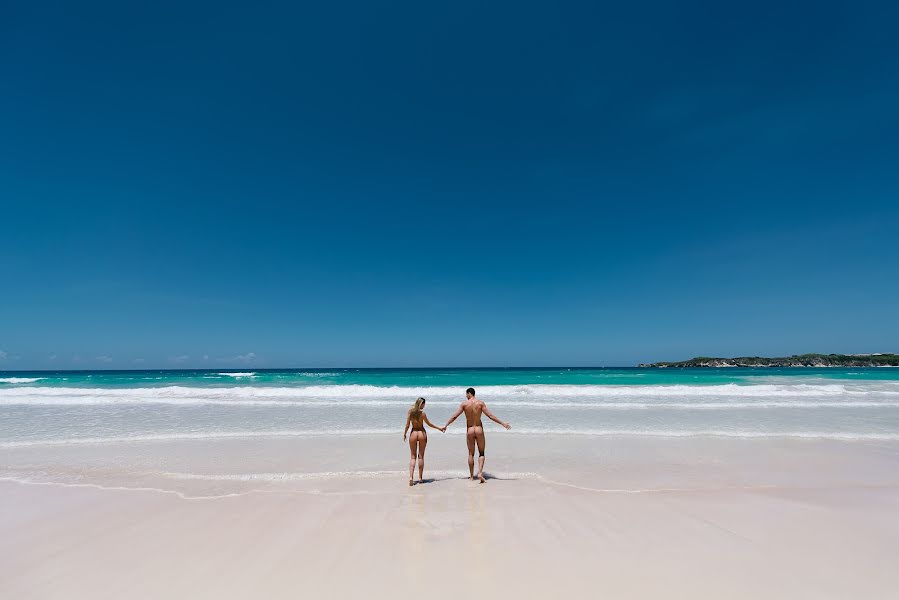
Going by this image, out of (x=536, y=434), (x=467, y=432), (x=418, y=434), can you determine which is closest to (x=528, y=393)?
(x=536, y=434)

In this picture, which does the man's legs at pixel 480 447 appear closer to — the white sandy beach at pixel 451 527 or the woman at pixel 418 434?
the white sandy beach at pixel 451 527

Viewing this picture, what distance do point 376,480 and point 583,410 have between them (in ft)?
37.6

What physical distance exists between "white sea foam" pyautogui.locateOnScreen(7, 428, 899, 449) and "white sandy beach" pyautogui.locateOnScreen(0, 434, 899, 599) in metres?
1.89

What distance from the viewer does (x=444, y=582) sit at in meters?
3.86

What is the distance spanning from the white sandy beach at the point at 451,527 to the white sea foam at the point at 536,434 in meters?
1.89

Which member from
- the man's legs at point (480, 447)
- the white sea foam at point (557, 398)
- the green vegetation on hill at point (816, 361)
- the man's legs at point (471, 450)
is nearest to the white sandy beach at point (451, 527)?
the man's legs at point (480, 447)

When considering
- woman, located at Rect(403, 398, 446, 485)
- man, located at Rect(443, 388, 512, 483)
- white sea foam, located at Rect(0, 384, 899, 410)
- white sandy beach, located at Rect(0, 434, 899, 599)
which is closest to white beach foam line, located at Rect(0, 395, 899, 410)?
white sea foam, located at Rect(0, 384, 899, 410)

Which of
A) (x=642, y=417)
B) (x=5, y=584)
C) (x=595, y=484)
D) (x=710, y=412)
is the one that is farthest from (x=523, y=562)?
(x=710, y=412)

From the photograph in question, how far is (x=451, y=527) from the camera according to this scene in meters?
5.10

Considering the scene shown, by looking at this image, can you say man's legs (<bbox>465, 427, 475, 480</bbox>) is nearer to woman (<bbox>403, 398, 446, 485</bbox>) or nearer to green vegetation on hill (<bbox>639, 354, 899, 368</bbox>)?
woman (<bbox>403, 398, 446, 485</bbox>)

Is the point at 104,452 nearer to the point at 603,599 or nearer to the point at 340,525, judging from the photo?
the point at 340,525

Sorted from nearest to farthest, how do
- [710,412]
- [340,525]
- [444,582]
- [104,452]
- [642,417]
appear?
[444,582], [340,525], [104,452], [642,417], [710,412]

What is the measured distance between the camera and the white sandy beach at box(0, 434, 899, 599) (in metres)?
3.92

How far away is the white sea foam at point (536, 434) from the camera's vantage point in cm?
1061
